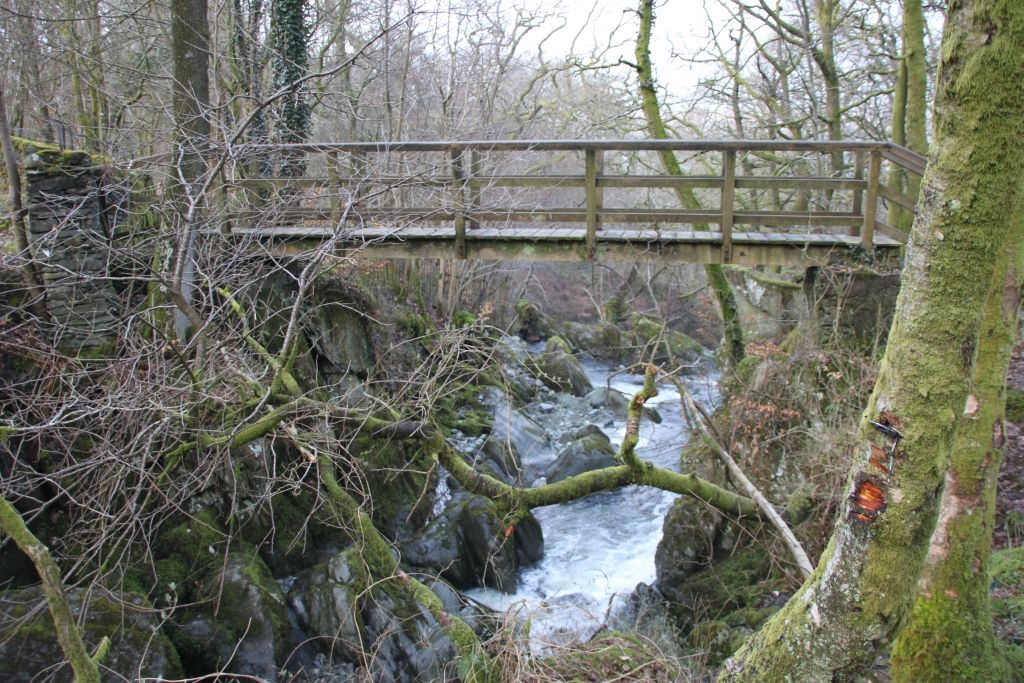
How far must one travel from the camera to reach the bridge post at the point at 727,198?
778 cm

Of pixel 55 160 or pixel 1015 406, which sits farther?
pixel 1015 406

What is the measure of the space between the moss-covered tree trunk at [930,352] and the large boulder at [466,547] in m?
4.58

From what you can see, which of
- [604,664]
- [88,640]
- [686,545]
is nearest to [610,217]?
[686,545]

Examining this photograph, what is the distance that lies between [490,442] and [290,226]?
386 cm

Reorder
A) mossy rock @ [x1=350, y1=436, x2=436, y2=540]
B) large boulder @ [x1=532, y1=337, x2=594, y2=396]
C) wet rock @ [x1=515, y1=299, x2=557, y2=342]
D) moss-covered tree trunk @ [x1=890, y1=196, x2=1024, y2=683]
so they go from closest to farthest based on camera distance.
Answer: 1. moss-covered tree trunk @ [x1=890, y1=196, x2=1024, y2=683]
2. mossy rock @ [x1=350, y1=436, x2=436, y2=540]
3. large boulder @ [x1=532, y1=337, x2=594, y2=396]
4. wet rock @ [x1=515, y1=299, x2=557, y2=342]

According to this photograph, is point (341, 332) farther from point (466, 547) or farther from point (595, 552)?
point (595, 552)

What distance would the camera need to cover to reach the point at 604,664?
4457mm

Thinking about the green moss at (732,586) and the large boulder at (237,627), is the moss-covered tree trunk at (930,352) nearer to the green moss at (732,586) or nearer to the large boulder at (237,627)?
the green moss at (732,586)

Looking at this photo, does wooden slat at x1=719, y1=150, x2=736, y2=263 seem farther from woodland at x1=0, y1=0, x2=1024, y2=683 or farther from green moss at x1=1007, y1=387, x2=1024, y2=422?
green moss at x1=1007, y1=387, x2=1024, y2=422

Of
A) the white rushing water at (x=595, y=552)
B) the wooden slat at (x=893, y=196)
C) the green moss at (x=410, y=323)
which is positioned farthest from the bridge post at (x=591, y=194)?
the green moss at (x=410, y=323)

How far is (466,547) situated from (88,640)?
3.64 m

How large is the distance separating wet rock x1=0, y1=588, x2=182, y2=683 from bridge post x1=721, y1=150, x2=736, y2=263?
632cm

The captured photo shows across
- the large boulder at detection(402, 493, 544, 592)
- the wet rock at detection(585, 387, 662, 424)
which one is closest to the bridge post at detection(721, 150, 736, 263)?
the large boulder at detection(402, 493, 544, 592)

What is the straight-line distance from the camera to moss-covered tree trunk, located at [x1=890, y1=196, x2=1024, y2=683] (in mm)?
3744
